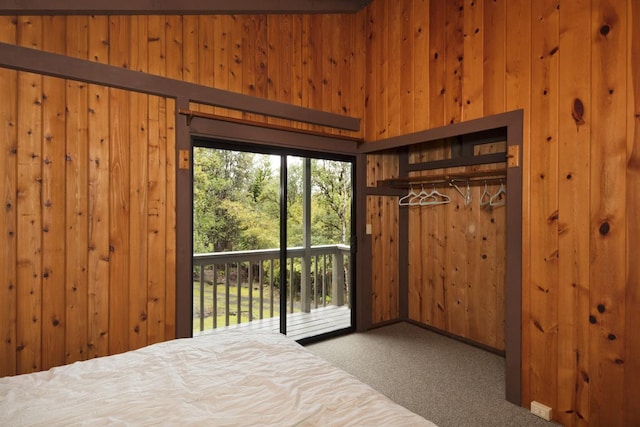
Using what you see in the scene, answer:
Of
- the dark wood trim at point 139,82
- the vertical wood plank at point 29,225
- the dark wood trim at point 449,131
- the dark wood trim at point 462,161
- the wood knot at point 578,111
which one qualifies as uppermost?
the dark wood trim at point 139,82

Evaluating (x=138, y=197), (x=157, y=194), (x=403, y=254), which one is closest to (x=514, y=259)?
(x=403, y=254)

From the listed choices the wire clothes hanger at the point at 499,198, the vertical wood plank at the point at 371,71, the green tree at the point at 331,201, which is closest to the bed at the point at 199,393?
the green tree at the point at 331,201

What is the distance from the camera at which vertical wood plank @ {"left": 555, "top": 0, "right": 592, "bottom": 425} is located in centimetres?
208

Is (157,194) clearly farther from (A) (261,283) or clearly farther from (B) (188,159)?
(A) (261,283)

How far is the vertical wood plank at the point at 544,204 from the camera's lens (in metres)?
2.22

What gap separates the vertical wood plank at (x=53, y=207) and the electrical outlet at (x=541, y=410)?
3199 mm

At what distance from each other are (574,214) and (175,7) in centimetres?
325

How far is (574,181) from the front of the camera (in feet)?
7.00

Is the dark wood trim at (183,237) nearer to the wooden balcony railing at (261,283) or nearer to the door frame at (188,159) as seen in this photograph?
the door frame at (188,159)

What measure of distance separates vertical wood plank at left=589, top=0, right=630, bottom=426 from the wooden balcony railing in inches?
93.7

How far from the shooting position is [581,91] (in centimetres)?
211

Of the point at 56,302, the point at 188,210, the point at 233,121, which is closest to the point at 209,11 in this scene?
the point at 233,121

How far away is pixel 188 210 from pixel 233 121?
870mm

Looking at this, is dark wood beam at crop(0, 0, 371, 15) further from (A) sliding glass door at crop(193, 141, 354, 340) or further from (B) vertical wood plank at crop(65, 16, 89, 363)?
(A) sliding glass door at crop(193, 141, 354, 340)
